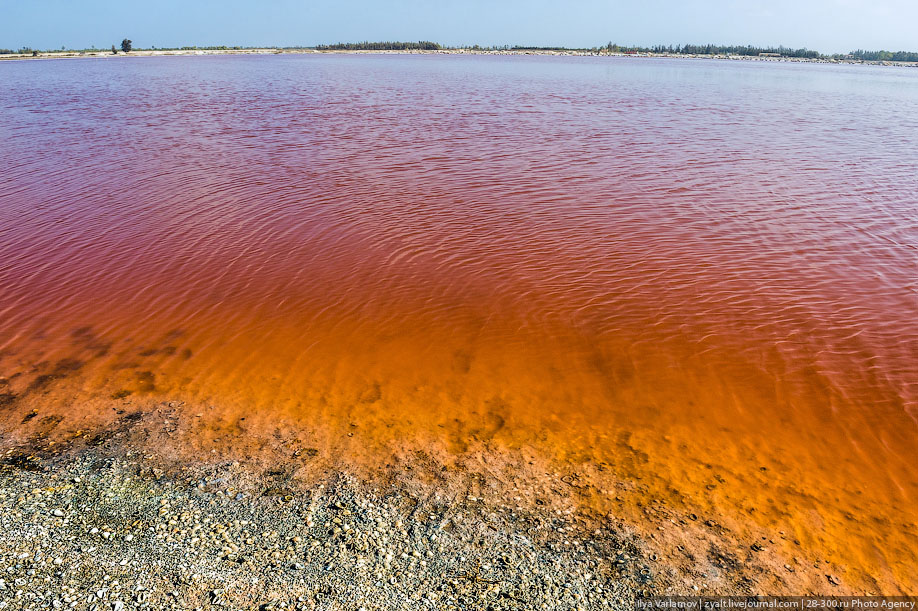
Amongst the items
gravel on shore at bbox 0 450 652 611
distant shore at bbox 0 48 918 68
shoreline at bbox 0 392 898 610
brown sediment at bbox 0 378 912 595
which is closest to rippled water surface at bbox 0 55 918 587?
brown sediment at bbox 0 378 912 595

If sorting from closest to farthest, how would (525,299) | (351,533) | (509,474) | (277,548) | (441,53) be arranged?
(277,548), (351,533), (509,474), (525,299), (441,53)

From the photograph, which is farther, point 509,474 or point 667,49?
point 667,49

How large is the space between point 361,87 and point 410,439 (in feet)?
124

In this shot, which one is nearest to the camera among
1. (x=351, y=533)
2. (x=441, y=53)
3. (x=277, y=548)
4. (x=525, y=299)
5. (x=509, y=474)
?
(x=277, y=548)

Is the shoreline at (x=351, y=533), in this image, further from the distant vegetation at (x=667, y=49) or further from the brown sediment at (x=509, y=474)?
the distant vegetation at (x=667, y=49)

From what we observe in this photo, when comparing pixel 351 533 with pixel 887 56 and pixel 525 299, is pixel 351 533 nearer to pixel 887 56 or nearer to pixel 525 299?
pixel 525 299

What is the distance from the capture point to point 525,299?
912 cm

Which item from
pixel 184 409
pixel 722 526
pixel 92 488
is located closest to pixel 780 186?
pixel 722 526

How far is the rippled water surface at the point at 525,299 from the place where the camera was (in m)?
6.19

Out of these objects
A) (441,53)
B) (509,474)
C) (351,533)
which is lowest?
(509,474)

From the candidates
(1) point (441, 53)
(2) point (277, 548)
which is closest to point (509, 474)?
(2) point (277, 548)

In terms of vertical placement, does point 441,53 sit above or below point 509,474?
above

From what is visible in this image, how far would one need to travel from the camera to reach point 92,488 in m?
5.07

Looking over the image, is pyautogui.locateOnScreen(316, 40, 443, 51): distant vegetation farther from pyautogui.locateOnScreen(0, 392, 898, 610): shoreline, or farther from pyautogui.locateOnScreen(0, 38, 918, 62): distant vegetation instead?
pyautogui.locateOnScreen(0, 392, 898, 610): shoreline
